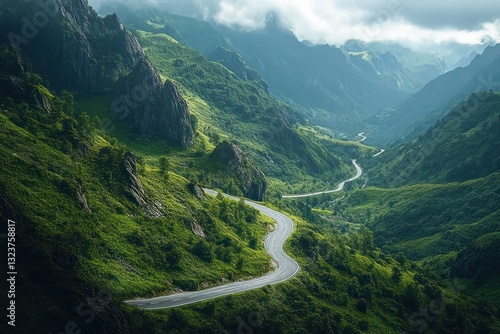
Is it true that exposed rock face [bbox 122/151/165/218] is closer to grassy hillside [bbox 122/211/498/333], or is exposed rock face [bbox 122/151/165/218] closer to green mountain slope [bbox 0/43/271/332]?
green mountain slope [bbox 0/43/271/332]

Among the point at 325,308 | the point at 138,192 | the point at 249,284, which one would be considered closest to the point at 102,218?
the point at 138,192

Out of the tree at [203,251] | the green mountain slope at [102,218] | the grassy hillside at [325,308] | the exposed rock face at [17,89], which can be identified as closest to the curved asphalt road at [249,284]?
the green mountain slope at [102,218]

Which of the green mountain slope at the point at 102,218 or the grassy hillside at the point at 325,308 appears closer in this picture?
the green mountain slope at the point at 102,218

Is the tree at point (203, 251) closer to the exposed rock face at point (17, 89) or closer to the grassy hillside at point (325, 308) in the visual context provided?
the grassy hillside at point (325, 308)

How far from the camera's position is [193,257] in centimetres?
14225

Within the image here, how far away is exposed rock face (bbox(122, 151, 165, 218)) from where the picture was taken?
154m

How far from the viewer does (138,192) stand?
15750cm

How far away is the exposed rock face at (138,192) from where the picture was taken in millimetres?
154125

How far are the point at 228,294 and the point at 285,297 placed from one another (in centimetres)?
2182

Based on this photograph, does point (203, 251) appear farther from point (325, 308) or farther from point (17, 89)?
point (17, 89)

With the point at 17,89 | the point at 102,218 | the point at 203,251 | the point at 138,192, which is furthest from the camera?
the point at 17,89

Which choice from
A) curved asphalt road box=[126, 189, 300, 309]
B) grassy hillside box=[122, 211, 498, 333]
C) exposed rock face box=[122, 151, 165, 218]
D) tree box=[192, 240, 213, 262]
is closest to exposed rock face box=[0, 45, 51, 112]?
exposed rock face box=[122, 151, 165, 218]

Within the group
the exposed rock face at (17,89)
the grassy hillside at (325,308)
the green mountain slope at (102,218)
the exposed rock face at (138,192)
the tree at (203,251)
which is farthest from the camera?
the exposed rock face at (17,89)

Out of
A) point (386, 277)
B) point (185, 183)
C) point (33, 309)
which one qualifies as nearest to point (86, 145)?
point (185, 183)
